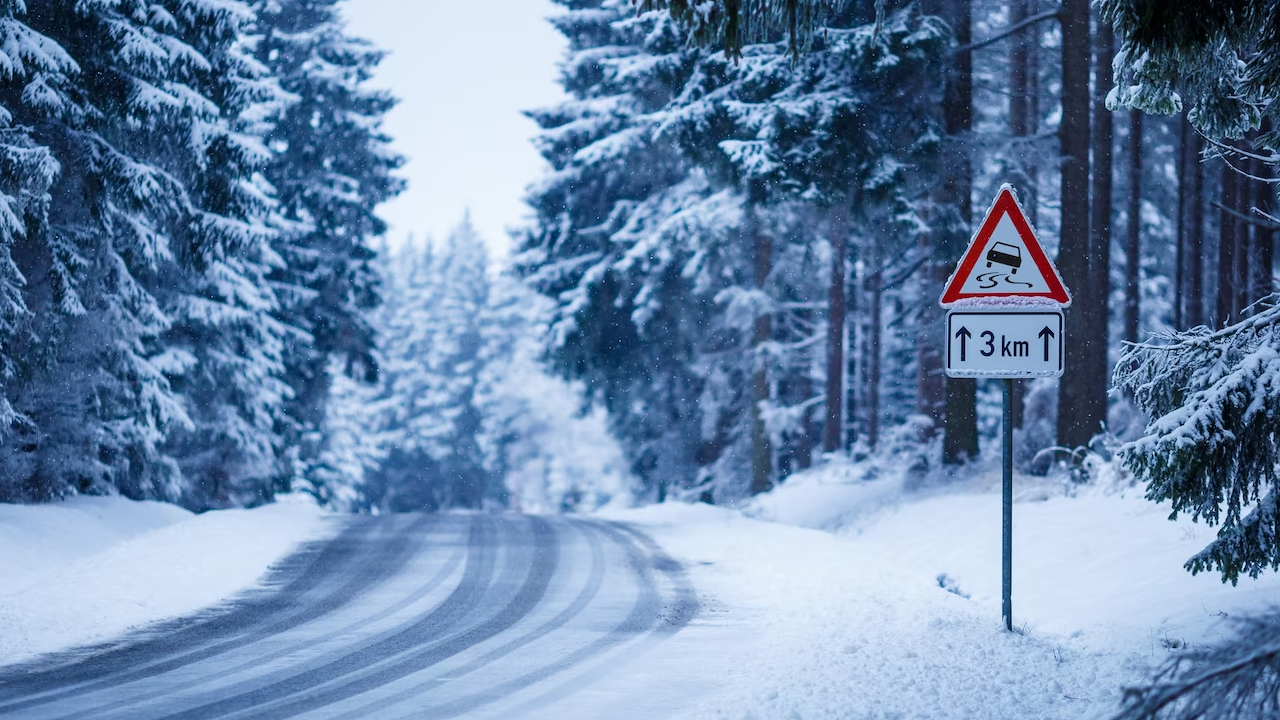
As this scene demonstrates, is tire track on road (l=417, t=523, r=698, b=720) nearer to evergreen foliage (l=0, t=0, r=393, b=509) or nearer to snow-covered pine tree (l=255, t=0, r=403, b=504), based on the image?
evergreen foliage (l=0, t=0, r=393, b=509)

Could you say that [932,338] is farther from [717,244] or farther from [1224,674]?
[1224,674]

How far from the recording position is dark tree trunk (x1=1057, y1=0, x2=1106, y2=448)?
14.7 metres

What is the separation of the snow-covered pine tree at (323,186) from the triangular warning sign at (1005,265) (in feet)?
71.7

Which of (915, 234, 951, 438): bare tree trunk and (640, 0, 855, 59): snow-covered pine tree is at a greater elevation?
(640, 0, 855, 59): snow-covered pine tree

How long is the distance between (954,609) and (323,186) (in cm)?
2266

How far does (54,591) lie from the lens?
31.9 feet

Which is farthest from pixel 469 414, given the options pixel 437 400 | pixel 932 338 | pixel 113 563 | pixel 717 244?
pixel 113 563

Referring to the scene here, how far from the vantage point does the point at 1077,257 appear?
48.4 ft

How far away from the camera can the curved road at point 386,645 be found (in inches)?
238

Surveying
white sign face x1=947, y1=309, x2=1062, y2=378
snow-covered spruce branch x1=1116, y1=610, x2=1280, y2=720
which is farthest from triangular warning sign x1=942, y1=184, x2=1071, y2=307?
snow-covered spruce branch x1=1116, y1=610, x2=1280, y2=720

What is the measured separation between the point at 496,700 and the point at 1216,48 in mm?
6084

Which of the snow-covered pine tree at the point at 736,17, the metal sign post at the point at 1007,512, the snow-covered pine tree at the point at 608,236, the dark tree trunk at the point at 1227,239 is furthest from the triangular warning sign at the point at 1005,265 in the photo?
the dark tree trunk at the point at 1227,239

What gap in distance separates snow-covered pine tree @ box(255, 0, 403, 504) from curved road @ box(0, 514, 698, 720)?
1560cm

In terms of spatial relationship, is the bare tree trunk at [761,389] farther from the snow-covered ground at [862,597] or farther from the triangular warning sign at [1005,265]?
the triangular warning sign at [1005,265]
